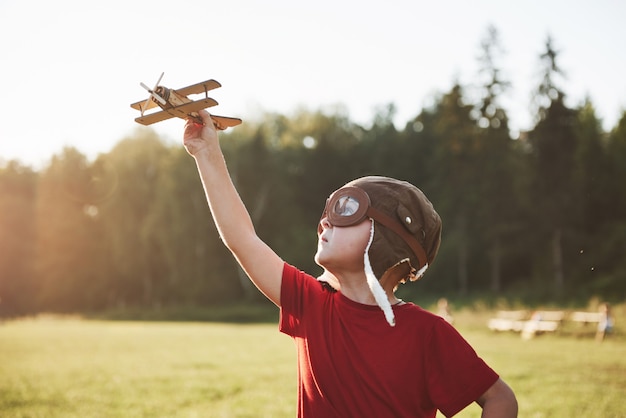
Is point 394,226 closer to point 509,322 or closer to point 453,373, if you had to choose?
point 453,373

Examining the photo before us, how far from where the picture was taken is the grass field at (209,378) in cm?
805

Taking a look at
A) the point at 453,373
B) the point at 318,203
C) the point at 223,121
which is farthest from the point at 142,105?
the point at 318,203

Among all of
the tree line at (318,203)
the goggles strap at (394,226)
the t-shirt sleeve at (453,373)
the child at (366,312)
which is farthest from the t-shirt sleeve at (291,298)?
the tree line at (318,203)

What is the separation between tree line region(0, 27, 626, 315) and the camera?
4344 centimetres

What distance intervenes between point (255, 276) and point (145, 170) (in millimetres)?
59092

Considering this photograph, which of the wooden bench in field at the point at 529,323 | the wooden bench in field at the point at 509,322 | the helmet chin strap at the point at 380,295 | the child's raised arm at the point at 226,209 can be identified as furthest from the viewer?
the wooden bench in field at the point at 509,322

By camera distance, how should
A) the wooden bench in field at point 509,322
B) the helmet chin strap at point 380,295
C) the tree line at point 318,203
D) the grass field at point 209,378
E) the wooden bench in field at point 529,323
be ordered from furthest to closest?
the tree line at point 318,203, the wooden bench in field at point 509,322, the wooden bench in field at point 529,323, the grass field at point 209,378, the helmet chin strap at point 380,295

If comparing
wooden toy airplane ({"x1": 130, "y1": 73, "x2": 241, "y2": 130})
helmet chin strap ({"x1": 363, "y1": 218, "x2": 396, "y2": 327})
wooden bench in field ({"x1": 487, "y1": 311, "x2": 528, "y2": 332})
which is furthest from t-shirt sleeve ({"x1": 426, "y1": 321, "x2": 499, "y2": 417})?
wooden bench in field ({"x1": 487, "y1": 311, "x2": 528, "y2": 332})

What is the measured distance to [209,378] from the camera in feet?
37.2

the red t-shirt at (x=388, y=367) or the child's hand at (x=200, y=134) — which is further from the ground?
the child's hand at (x=200, y=134)

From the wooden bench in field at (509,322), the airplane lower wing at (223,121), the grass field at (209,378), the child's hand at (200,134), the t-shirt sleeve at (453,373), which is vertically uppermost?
the airplane lower wing at (223,121)

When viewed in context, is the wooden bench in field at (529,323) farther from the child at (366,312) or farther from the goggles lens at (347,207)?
the goggles lens at (347,207)

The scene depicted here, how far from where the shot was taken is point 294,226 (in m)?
57.4

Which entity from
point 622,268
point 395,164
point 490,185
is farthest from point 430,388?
point 395,164
